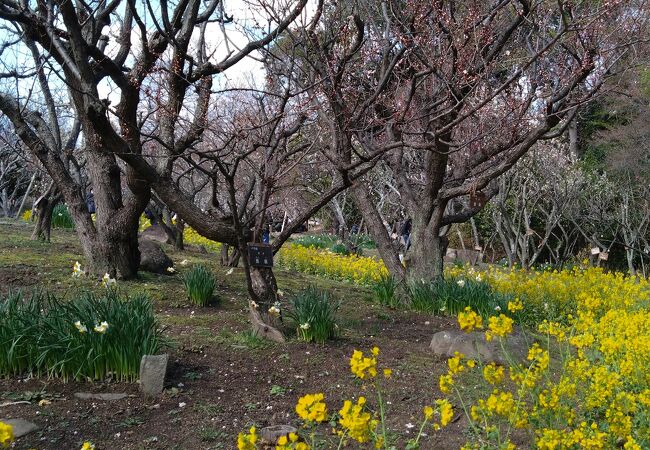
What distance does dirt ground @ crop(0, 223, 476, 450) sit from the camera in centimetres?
334

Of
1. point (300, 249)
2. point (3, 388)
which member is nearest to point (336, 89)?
point (3, 388)

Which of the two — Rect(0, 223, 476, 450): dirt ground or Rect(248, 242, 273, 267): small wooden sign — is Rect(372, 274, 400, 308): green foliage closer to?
Rect(0, 223, 476, 450): dirt ground

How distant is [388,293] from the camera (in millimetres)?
7582

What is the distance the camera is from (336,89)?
18.0ft

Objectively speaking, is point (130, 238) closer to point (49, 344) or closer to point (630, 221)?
point (49, 344)

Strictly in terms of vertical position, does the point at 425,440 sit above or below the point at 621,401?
below

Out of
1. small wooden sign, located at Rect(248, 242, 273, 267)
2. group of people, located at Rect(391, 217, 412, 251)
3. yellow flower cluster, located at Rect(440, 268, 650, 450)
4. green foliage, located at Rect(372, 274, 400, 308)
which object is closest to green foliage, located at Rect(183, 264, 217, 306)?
small wooden sign, located at Rect(248, 242, 273, 267)

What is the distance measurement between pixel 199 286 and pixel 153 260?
1.86 metres

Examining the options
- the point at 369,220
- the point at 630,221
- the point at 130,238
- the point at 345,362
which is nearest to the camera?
the point at 345,362

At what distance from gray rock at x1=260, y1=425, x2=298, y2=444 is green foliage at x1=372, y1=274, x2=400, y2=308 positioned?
436 cm

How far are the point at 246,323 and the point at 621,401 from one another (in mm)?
3443

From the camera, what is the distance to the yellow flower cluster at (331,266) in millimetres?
11195

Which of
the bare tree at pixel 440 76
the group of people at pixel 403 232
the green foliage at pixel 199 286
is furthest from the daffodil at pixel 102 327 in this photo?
the group of people at pixel 403 232

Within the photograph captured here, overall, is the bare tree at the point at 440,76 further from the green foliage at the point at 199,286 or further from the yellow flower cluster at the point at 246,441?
the yellow flower cluster at the point at 246,441
